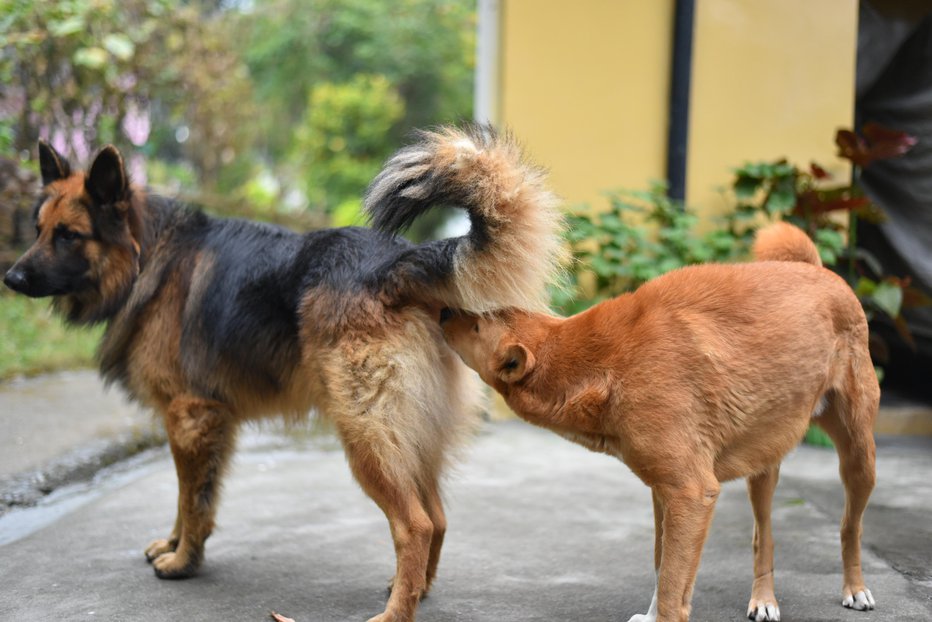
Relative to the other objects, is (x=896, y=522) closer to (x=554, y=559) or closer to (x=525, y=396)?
(x=554, y=559)

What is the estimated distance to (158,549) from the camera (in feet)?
13.0

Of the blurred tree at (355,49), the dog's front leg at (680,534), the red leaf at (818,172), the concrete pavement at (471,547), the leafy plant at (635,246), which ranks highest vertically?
the blurred tree at (355,49)

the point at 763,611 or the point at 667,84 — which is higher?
the point at 667,84

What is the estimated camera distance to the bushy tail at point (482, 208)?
9.96ft

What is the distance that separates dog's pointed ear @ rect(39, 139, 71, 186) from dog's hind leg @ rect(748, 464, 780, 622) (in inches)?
131

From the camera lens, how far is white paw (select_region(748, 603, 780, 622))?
128 inches

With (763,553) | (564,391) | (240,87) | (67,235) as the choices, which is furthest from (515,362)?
(240,87)

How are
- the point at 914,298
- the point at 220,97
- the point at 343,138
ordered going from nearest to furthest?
the point at 914,298, the point at 220,97, the point at 343,138

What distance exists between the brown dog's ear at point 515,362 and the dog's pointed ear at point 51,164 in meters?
2.45

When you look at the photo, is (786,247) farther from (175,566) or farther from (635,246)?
(635,246)

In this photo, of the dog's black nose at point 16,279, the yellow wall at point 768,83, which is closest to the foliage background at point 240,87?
the dog's black nose at point 16,279

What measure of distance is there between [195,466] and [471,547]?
4.36 feet

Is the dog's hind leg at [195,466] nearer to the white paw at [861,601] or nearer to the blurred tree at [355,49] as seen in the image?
the white paw at [861,601]

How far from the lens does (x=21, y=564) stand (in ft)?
12.4
